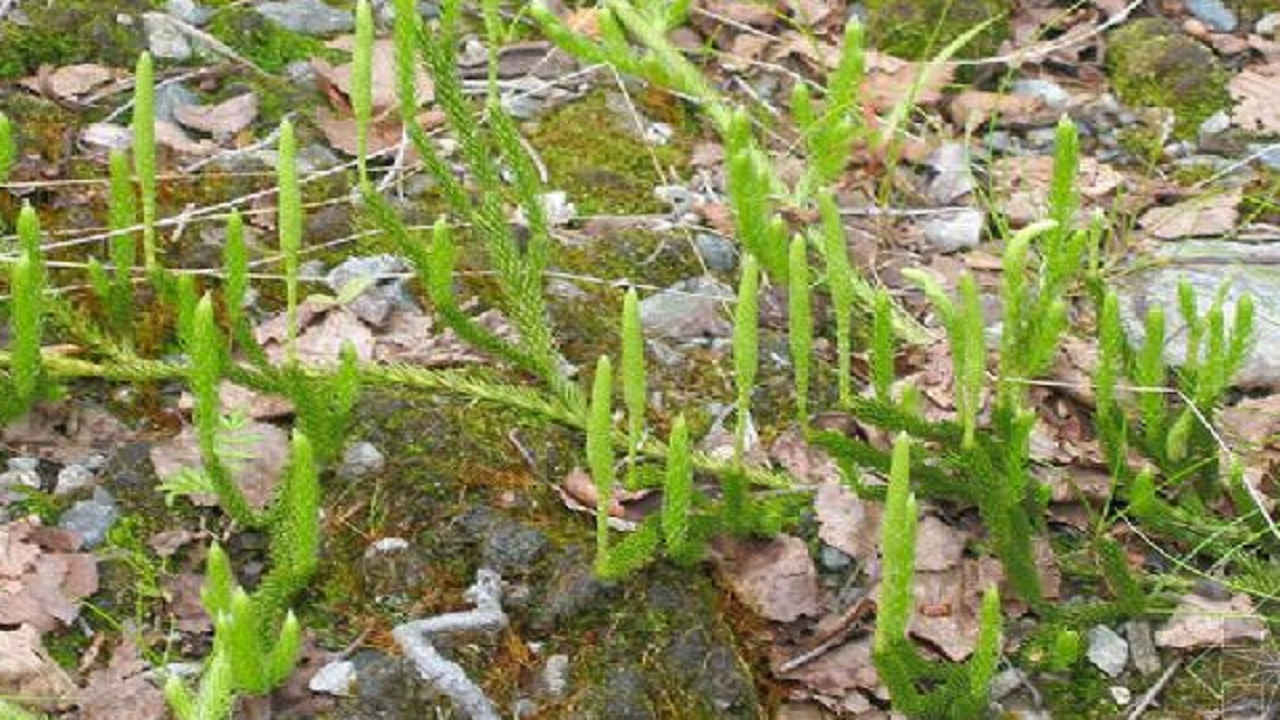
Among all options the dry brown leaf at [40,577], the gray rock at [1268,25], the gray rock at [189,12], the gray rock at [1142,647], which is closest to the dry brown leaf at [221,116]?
the gray rock at [189,12]

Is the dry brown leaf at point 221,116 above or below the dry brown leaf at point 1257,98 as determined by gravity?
below

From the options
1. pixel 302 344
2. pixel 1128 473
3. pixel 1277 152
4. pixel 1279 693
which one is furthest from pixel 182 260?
pixel 1277 152

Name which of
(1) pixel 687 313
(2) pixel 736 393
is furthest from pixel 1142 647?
(1) pixel 687 313

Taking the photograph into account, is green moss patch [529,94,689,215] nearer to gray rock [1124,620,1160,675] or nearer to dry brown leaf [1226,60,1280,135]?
dry brown leaf [1226,60,1280,135]

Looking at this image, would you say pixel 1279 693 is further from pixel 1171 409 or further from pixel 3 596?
pixel 3 596

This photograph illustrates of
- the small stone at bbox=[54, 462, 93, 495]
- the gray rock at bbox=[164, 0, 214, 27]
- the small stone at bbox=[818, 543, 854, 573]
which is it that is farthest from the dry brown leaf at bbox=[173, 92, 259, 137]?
the small stone at bbox=[818, 543, 854, 573]

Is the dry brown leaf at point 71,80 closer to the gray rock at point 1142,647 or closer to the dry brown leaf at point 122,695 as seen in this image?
the dry brown leaf at point 122,695
